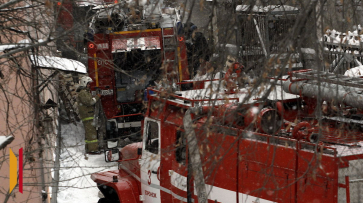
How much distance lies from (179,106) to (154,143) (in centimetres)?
94

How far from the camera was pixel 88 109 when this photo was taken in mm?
13594

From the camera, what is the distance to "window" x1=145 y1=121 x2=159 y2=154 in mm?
7527

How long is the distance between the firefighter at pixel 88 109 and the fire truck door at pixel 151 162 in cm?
589

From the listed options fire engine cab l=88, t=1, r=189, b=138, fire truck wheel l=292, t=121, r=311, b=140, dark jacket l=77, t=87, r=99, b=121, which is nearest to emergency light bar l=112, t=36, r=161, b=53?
fire engine cab l=88, t=1, r=189, b=138

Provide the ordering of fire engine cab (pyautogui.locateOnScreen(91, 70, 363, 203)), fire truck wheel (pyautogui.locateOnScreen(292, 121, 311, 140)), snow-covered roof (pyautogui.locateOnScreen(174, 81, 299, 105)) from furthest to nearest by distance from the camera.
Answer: fire truck wheel (pyautogui.locateOnScreen(292, 121, 311, 140))
fire engine cab (pyautogui.locateOnScreen(91, 70, 363, 203))
snow-covered roof (pyautogui.locateOnScreen(174, 81, 299, 105))

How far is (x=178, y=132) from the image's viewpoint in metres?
7.00

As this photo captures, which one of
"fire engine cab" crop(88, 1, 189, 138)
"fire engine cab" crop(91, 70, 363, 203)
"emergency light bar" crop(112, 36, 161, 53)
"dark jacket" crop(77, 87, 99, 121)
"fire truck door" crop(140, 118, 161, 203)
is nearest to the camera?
"fire engine cab" crop(91, 70, 363, 203)

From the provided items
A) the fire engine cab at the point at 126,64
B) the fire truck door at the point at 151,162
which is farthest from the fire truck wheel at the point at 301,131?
the fire engine cab at the point at 126,64

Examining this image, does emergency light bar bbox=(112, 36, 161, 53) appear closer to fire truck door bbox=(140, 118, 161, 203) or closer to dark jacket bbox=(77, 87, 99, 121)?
dark jacket bbox=(77, 87, 99, 121)

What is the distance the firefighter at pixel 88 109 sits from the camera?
13452mm

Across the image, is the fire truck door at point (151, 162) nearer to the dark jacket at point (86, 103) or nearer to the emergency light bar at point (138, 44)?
the emergency light bar at point (138, 44)

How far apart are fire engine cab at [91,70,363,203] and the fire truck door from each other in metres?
0.02

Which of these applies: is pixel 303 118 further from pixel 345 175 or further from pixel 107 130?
pixel 107 130

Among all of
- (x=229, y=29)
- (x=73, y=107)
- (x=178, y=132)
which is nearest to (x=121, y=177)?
(x=178, y=132)
